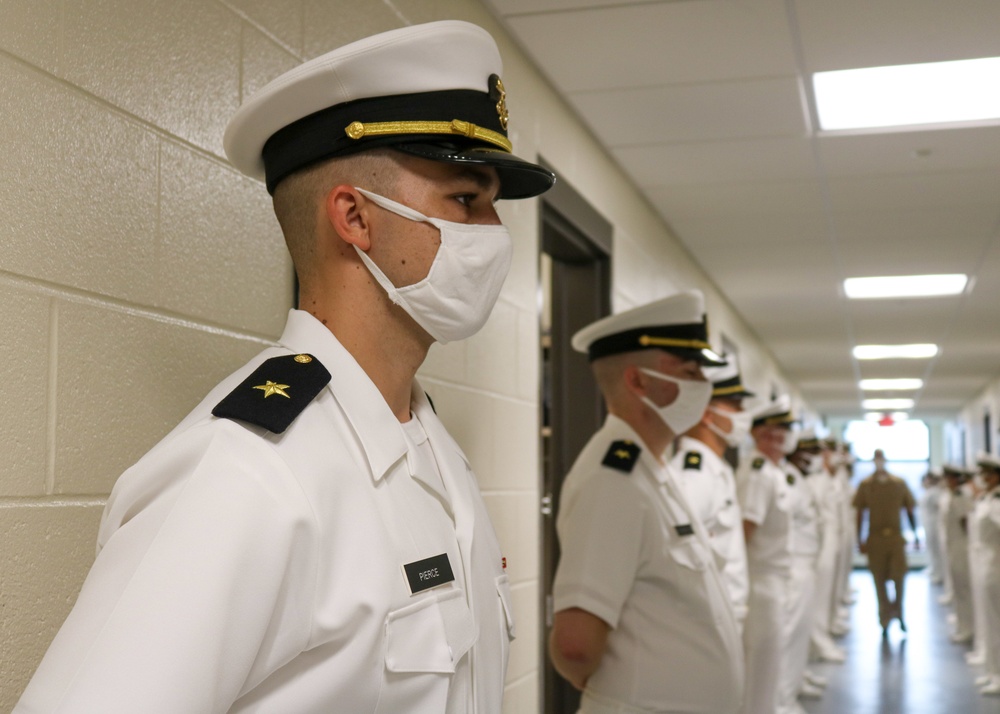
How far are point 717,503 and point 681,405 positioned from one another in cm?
189

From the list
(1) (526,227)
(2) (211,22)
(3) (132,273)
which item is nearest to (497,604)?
(3) (132,273)

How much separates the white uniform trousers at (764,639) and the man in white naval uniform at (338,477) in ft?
13.8

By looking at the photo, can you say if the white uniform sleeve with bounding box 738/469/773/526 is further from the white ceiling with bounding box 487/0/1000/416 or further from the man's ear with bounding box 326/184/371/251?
the man's ear with bounding box 326/184/371/251

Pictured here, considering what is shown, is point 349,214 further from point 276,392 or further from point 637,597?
point 637,597

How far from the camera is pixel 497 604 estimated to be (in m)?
1.36

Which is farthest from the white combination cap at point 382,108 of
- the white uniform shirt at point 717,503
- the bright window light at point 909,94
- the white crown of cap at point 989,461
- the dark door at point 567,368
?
the white crown of cap at point 989,461

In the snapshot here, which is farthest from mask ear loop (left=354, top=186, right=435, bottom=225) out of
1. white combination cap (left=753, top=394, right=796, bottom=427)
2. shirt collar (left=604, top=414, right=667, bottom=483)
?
white combination cap (left=753, top=394, right=796, bottom=427)

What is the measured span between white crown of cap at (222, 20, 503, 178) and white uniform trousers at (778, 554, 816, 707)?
16.8 ft

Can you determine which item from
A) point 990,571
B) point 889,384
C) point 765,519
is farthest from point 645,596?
point 889,384

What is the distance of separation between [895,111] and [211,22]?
283 centimetres

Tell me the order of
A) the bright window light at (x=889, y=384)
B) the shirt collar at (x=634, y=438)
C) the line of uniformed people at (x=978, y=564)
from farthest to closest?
the bright window light at (x=889, y=384) < the line of uniformed people at (x=978, y=564) < the shirt collar at (x=634, y=438)

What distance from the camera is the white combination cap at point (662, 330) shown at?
9.62ft

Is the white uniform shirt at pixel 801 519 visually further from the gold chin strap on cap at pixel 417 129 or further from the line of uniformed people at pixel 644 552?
the gold chin strap on cap at pixel 417 129

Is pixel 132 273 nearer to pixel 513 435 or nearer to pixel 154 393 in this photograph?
pixel 154 393
